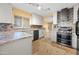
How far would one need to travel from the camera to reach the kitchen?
1.66 metres

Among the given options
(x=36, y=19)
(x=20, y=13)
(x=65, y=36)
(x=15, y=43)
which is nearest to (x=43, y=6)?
(x=36, y=19)

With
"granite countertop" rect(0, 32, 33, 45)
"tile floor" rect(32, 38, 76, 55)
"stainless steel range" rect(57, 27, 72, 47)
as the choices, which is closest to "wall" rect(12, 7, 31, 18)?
"granite countertop" rect(0, 32, 33, 45)

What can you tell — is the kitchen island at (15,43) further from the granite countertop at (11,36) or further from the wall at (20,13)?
the wall at (20,13)

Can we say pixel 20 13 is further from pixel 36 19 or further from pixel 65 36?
pixel 65 36

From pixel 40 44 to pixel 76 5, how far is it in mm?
803

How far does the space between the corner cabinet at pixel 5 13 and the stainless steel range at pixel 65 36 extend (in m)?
0.78

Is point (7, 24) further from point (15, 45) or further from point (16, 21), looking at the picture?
point (15, 45)

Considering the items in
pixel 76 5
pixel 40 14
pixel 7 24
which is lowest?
pixel 7 24

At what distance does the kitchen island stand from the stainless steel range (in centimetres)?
44

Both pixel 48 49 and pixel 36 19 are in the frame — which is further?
pixel 36 19

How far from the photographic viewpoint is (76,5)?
169 cm

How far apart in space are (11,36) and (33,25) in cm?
38

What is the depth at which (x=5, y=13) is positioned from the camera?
1.65 m
